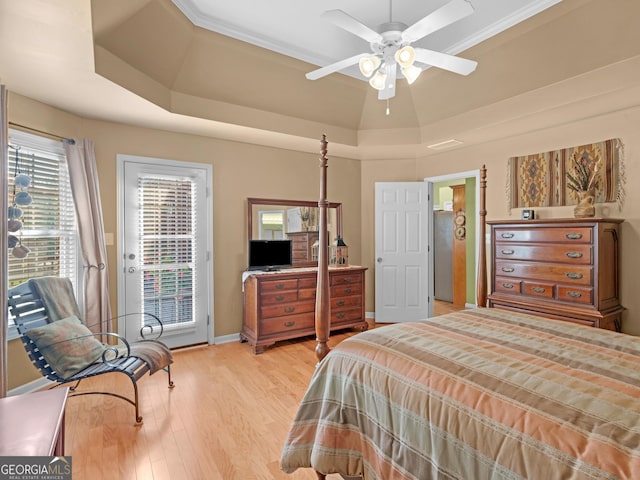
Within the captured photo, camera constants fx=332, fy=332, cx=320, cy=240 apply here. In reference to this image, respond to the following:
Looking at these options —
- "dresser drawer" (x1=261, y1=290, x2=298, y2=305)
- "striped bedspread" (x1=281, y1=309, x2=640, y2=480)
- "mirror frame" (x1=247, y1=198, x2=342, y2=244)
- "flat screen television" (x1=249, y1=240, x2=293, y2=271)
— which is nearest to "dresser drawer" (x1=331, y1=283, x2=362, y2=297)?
"dresser drawer" (x1=261, y1=290, x2=298, y2=305)

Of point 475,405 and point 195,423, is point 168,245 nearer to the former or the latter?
point 195,423

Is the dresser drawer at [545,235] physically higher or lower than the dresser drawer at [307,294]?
higher

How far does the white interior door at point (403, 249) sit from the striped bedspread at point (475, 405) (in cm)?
294

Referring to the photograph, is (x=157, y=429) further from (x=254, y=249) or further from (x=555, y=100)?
(x=555, y=100)

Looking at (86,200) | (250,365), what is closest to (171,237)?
(86,200)

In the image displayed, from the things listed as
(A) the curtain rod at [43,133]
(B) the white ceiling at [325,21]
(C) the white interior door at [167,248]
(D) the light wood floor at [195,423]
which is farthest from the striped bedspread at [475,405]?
(A) the curtain rod at [43,133]

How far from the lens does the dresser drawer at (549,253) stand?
116 inches

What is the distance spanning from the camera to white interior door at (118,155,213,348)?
3.55 m

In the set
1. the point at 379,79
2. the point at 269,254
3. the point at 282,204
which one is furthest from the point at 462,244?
the point at 379,79

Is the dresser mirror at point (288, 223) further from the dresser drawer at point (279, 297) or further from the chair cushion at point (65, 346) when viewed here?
the chair cushion at point (65, 346)

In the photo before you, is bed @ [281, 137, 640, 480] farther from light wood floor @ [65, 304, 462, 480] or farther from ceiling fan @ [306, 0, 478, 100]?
ceiling fan @ [306, 0, 478, 100]

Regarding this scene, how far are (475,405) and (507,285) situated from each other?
2.78 metres

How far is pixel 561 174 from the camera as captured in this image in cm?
359

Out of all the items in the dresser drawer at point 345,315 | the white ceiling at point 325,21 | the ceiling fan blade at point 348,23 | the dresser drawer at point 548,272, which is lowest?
the dresser drawer at point 345,315
